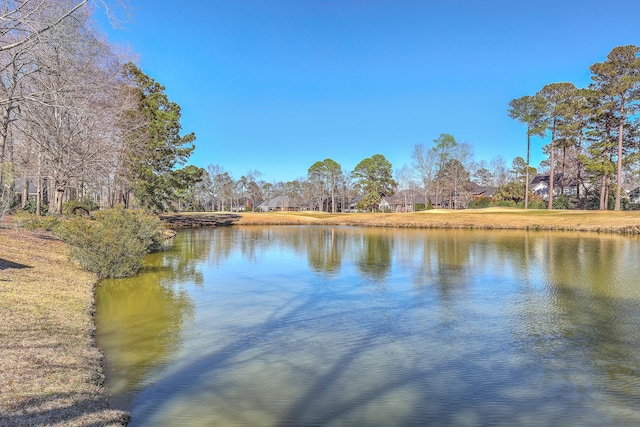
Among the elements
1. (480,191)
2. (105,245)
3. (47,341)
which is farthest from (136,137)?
(480,191)

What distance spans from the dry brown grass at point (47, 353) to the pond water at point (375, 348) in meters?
0.42

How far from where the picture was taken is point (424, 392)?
5.36 meters

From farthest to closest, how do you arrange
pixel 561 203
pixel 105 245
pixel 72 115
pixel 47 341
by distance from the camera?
1. pixel 561 203
2. pixel 72 115
3. pixel 105 245
4. pixel 47 341

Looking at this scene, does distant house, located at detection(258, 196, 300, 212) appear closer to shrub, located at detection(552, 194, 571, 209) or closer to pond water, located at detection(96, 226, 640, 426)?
shrub, located at detection(552, 194, 571, 209)

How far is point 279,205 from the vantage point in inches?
4134

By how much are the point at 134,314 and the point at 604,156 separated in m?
48.2

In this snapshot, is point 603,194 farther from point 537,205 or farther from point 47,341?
point 47,341

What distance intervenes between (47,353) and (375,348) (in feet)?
15.9

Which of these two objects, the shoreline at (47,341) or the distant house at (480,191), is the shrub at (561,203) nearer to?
the distant house at (480,191)

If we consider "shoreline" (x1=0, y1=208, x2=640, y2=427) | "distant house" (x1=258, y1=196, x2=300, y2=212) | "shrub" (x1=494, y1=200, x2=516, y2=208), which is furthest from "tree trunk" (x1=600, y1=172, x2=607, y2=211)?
"distant house" (x1=258, y1=196, x2=300, y2=212)

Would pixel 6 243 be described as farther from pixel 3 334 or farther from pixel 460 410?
pixel 460 410

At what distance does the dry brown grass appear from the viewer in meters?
4.00

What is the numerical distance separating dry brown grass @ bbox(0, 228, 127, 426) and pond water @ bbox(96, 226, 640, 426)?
0.42 metres

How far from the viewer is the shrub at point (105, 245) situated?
1228 centimetres
